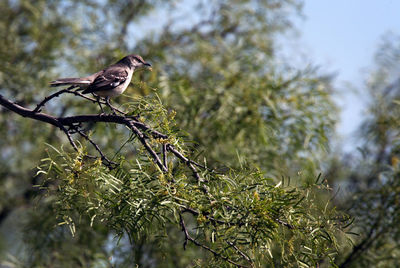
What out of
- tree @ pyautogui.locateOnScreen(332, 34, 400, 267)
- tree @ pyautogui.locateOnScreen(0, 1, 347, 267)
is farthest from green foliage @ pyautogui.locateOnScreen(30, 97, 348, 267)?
tree @ pyautogui.locateOnScreen(332, 34, 400, 267)

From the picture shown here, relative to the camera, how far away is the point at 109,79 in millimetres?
2891

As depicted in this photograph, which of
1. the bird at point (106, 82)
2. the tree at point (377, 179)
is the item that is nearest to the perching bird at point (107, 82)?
the bird at point (106, 82)

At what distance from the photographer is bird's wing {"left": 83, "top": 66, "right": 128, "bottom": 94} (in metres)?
2.74

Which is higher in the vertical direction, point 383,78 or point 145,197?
point 383,78

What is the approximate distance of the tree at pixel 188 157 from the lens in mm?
1473

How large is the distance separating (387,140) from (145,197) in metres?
3.23

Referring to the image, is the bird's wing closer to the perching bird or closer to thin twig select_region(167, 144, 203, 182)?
the perching bird

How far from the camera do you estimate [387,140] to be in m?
4.13

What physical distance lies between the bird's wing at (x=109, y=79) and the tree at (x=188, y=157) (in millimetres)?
257

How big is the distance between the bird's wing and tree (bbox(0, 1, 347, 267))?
0.26 m

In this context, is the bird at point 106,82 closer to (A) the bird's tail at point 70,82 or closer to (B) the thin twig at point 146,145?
(A) the bird's tail at point 70,82

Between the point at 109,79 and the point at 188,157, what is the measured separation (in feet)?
4.66

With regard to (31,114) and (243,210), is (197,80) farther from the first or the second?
(243,210)

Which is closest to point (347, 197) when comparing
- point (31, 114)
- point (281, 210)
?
point (281, 210)
